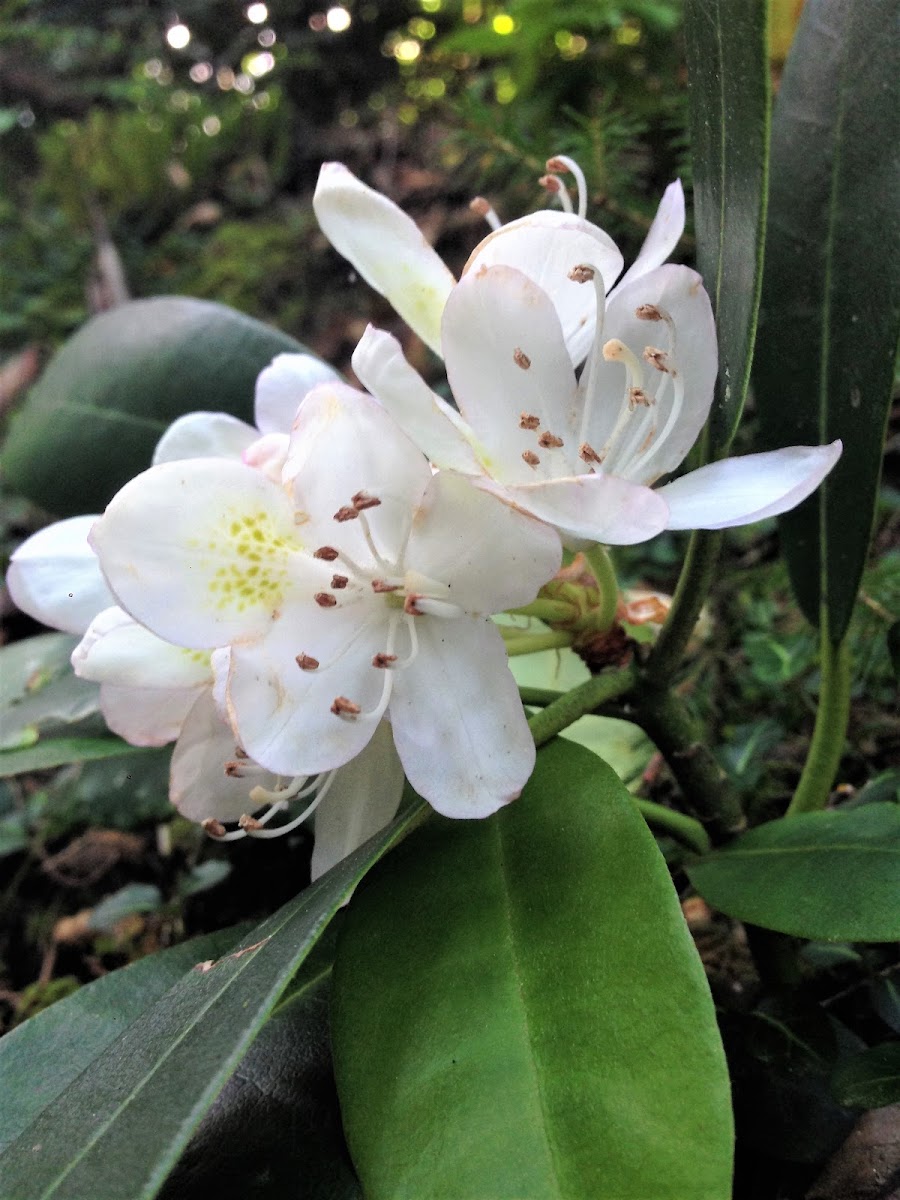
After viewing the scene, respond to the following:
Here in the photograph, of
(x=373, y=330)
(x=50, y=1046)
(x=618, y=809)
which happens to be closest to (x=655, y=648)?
(x=618, y=809)

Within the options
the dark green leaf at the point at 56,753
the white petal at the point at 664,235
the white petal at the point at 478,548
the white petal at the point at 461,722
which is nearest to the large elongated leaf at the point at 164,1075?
the white petal at the point at 461,722

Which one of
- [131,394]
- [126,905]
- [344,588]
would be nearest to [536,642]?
[344,588]

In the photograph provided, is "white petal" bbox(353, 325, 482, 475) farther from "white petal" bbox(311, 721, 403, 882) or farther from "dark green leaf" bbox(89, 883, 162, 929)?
"dark green leaf" bbox(89, 883, 162, 929)

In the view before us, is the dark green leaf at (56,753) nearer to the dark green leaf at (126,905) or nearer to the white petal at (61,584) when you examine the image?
the white petal at (61,584)

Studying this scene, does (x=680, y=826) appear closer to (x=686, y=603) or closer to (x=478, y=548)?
(x=686, y=603)

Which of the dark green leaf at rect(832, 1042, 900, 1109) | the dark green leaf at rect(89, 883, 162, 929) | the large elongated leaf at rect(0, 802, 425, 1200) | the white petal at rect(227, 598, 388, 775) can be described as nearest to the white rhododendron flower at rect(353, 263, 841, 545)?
the white petal at rect(227, 598, 388, 775)

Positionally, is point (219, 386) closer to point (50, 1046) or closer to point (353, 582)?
point (353, 582)

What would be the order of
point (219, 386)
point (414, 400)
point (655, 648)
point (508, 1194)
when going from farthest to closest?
point (219, 386) → point (655, 648) → point (414, 400) → point (508, 1194)
